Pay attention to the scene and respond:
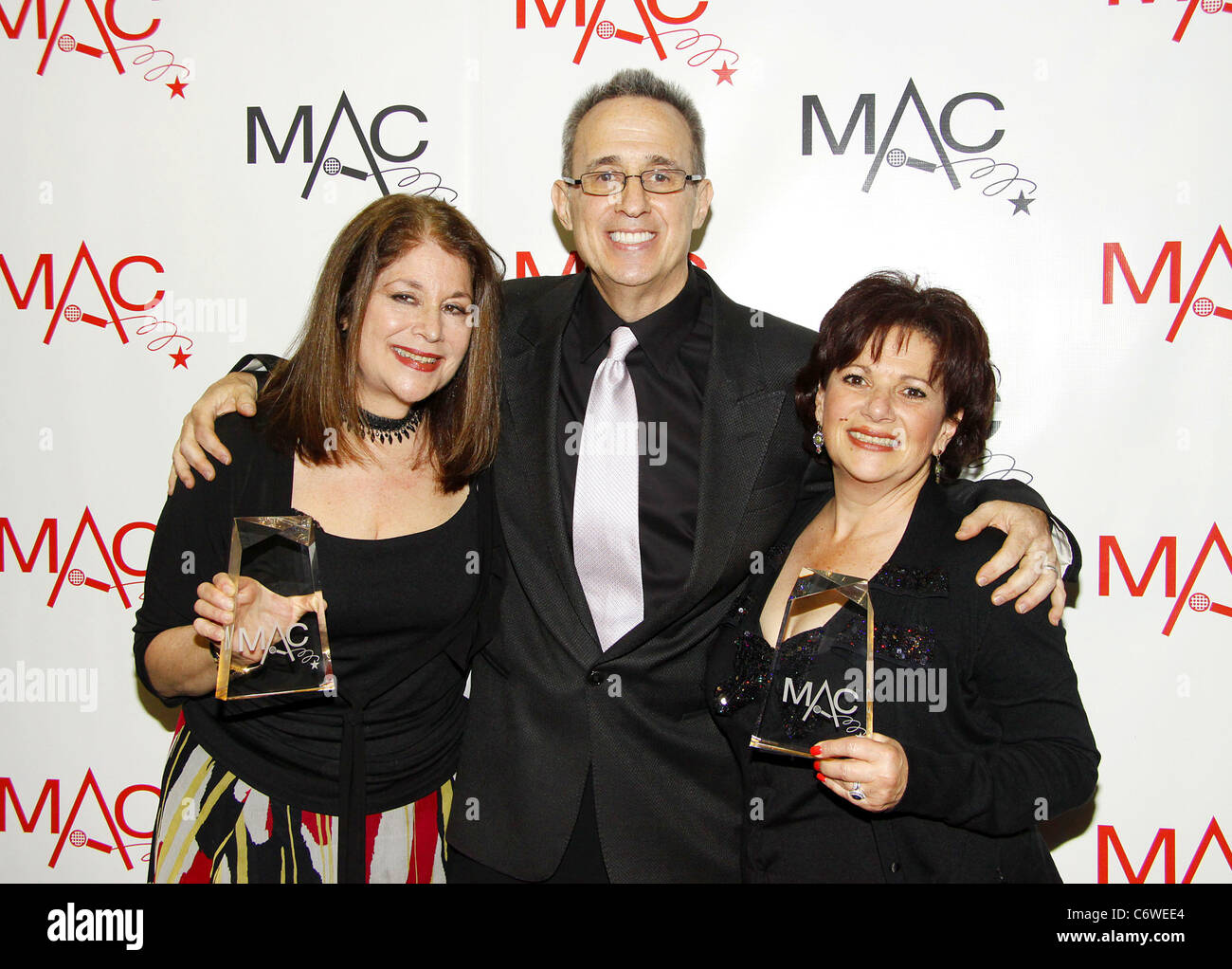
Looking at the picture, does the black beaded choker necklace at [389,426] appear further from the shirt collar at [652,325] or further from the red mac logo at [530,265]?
the red mac logo at [530,265]

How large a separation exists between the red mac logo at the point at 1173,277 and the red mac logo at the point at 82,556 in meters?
2.55

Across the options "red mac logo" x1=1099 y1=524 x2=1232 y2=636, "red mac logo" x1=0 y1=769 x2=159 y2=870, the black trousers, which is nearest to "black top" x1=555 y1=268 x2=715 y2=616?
the black trousers

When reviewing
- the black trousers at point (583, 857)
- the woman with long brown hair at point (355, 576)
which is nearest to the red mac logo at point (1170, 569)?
the black trousers at point (583, 857)

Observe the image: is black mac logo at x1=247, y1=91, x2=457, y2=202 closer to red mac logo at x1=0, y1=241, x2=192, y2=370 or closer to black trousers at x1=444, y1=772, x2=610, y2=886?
red mac logo at x1=0, y1=241, x2=192, y2=370

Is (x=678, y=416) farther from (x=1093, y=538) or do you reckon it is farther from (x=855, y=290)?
(x=1093, y=538)

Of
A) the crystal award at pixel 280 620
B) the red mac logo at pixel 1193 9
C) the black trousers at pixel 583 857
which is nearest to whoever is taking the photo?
the crystal award at pixel 280 620

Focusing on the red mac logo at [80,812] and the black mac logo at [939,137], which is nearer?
the black mac logo at [939,137]

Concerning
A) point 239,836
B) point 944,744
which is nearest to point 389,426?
point 239,836

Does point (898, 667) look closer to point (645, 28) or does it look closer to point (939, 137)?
point (939, 137)

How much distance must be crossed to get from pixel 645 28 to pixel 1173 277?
1413mm

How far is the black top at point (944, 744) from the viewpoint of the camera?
4.41 feet

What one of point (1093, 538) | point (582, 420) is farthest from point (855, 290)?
point (1093, 538)

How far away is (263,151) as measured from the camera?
7.94ft

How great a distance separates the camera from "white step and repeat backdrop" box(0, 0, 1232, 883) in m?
2.25
